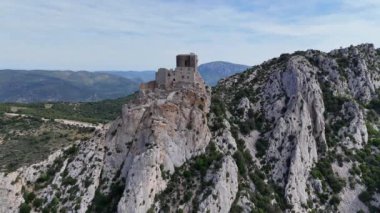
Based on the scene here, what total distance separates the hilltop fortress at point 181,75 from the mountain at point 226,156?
1.64 metres

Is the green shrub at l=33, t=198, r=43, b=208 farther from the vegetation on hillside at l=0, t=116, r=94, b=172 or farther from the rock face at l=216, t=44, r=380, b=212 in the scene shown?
the rock face at l=216, t=44, r=380, b=212

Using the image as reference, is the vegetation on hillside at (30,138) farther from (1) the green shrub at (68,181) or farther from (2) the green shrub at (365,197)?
(2) the green shrub at (365,197)

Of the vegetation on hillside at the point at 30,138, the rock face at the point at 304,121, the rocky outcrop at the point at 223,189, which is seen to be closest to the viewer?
the rocky outcrop at the point at 223,189

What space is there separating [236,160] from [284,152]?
14.3 meters

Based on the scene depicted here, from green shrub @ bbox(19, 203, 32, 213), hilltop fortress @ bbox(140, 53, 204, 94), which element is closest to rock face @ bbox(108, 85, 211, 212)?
hilltop fortress @ bbox(140, 53, 204, 94)

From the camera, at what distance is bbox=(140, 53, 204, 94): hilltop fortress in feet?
305

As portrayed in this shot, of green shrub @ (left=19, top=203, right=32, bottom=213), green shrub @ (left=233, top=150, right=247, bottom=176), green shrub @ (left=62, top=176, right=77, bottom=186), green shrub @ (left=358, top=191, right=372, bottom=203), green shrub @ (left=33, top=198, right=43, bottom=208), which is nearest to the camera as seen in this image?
green shrub @ (left=19, top=203, right=32, bottom=213)

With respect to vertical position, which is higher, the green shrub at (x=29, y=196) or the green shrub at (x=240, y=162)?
the green shrub at (x=240, y=162)

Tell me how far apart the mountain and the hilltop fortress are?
1635mm

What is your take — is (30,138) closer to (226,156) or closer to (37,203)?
(37,203)

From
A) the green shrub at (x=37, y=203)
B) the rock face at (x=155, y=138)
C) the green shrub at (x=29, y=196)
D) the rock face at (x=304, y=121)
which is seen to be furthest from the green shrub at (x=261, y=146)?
the green shrub at (x=29, y=196)

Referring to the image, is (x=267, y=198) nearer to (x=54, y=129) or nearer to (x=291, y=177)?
(x=291, y=177)

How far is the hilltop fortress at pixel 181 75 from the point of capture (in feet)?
305

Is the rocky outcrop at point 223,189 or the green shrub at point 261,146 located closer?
the rocky outcrop at point 223,189
